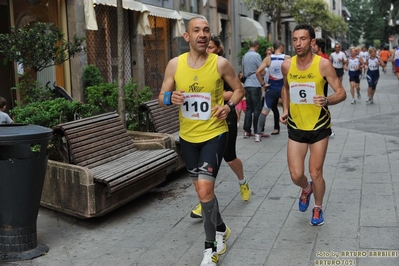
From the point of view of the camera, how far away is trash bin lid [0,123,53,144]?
4512mm

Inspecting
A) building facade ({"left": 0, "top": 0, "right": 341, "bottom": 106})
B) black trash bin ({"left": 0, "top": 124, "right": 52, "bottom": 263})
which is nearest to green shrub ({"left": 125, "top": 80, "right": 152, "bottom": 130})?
building facade ({"left": 0, "top": 0, "right": 341, "bottom": 106})

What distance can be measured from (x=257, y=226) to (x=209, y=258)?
116 cm

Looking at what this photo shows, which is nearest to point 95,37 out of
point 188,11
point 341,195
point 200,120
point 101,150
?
point 188,11

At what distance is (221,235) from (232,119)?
154 centimetres

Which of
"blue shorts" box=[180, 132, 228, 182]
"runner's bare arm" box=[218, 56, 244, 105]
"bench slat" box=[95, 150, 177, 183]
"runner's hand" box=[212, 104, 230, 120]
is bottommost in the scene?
"bench slat" box=[95, 150, 177, 183]

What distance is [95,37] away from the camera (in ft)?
47.9

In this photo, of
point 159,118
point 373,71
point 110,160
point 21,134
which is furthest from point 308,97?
point 373,71

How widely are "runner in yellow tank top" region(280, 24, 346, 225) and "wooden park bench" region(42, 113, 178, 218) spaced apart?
1689mm

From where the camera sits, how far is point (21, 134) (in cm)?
458

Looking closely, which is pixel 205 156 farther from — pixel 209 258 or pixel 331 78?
pixel 331 78

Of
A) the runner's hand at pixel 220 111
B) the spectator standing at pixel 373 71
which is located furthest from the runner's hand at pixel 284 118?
the spectator standing at pixel 373 71

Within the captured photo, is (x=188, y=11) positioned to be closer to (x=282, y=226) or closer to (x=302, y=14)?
(x=302, y=14)

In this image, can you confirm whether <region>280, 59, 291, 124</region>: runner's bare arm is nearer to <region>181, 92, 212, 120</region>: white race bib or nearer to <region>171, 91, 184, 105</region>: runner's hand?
<region>181, 92, 212, 120</region>: white race bib

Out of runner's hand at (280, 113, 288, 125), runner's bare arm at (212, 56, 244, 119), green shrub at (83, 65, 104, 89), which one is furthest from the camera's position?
green shrub at (83, 65, 104, 89)
